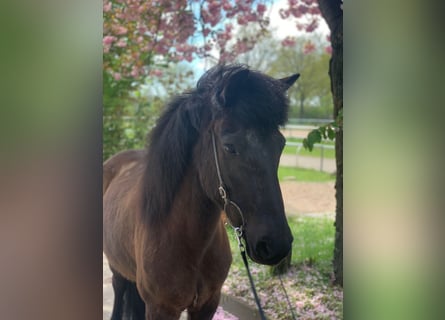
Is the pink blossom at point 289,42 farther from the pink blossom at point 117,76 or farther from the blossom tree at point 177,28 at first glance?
the pink blossom at point 117,76

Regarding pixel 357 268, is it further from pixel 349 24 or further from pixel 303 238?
pixel 349 24

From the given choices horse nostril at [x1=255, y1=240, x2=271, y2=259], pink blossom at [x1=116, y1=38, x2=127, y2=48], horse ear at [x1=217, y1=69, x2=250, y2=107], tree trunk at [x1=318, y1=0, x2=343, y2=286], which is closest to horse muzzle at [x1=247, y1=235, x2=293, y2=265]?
horse nostril at [x1=255, y1=240, x2=271, y2=259]

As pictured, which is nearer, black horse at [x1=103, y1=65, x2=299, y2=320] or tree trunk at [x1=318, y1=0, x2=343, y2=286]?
black horse at [x1=103, y1=65, x2=299, y2=320]

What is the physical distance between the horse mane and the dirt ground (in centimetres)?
47

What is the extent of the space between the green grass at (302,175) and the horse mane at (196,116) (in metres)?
0.41

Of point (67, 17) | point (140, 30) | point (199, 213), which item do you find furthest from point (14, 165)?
point (140, 30)

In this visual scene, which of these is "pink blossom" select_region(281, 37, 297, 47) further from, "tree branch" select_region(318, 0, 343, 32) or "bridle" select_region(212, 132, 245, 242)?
"bridle" select_region(212, 132, 245, 242)

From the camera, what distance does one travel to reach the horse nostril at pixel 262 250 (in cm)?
122

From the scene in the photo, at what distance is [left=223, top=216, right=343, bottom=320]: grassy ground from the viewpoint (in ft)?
5.59

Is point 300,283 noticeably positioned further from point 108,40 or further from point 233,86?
point 108,40

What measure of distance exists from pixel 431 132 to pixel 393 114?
Result: 0.13 m

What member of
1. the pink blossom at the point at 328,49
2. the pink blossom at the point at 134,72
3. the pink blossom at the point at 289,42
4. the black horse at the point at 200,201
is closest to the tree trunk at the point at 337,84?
the pink blossom at the point at 328,49

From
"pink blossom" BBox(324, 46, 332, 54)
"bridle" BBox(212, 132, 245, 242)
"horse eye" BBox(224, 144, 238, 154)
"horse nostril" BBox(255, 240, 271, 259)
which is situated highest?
"pink blossom" BBox(324, 46, 332, 54)

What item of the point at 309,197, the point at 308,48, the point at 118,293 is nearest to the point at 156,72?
the point at 308,48
